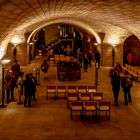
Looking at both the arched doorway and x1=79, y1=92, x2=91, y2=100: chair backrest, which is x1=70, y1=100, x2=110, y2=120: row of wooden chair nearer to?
x1=79, y1=92, x2=91, y2=100: chair backrest

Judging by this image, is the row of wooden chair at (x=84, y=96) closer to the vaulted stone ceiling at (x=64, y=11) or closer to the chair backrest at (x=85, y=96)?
the chair backrest at (x=85, y=96)

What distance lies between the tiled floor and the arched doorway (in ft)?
42.4

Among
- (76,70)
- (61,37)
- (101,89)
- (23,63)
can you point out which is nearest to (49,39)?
(61,37)

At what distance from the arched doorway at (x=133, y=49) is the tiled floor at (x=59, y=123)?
509 inches

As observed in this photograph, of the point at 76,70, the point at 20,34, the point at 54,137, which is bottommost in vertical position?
the point at 54,137

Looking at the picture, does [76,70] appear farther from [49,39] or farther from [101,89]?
[49,39]

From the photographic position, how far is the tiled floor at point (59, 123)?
945 cm

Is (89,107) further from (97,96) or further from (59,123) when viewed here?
(97,96)

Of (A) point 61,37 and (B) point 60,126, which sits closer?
(B) point 60,126

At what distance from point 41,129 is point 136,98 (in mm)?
5963

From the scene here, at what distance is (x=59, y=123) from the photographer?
418 inches

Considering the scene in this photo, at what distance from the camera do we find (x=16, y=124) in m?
10.5

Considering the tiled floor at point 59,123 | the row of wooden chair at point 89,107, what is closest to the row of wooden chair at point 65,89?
the tiled floor at point 59,123

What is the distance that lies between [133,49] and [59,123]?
17.3 m
